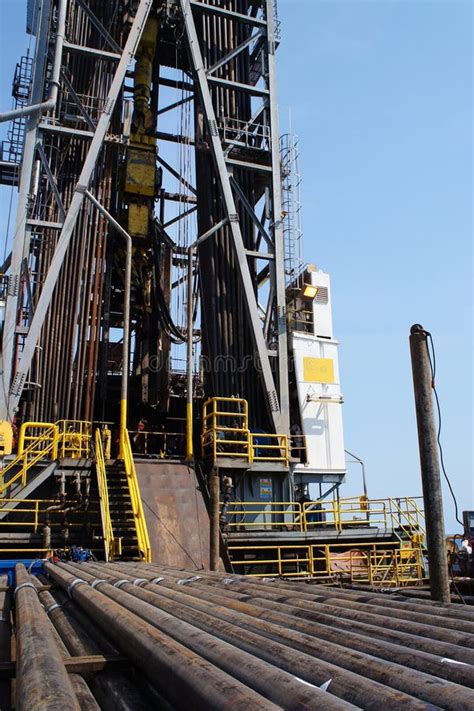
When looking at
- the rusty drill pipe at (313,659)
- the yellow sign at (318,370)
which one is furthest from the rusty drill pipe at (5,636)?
the yellow sign at (318,370)

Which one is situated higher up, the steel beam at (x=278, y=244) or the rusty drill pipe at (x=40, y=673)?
the steel beam at (x=278, y=244)

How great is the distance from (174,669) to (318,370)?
18.7m

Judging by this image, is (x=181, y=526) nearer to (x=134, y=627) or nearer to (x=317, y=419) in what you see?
(x=317, y=419)

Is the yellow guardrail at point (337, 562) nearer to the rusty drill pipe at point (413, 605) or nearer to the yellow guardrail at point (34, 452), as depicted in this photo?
the yellow guardrail at point (34, 452)

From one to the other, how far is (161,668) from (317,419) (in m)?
18.0

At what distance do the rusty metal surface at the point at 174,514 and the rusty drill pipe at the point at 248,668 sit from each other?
29.1ft

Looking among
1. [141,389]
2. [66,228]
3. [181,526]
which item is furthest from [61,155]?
[181,526]

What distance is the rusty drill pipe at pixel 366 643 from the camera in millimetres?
2902

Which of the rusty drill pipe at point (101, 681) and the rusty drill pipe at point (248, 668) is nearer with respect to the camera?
the rusty drill pipe at point (248, 668)

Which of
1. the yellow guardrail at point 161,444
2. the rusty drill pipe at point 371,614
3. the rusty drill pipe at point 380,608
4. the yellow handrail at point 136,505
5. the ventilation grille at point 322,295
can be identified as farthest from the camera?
the yellow guardrail at point 161,444

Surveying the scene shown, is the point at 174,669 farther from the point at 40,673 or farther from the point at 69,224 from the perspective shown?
the point at 69,224

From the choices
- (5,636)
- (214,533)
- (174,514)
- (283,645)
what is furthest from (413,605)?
(174,514)

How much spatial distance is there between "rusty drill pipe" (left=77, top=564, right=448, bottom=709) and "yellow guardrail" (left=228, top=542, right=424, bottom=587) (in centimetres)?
1044

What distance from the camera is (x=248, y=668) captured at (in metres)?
2.80
